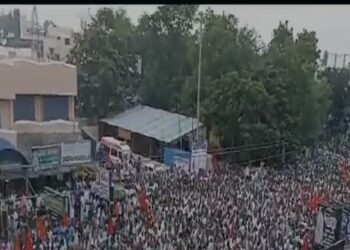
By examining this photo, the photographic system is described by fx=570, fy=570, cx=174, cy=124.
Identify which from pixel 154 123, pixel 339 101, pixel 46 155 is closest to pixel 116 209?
pixel 46 155

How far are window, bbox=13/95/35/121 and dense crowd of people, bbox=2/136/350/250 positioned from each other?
111 centimetres

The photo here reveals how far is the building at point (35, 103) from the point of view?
530 centimetres

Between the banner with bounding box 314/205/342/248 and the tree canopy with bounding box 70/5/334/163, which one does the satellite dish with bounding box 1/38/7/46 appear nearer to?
the tree canopy with bounding box 70/5/334/163

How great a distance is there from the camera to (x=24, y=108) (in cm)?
551

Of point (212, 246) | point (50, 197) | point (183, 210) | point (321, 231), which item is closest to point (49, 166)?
point (50, 197)

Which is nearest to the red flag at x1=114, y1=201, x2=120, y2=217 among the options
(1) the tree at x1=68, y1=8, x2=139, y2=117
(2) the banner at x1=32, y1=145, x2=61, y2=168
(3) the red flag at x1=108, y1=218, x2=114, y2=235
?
(3) the red flag at x1=108, y1=218, x2=114, y2=235

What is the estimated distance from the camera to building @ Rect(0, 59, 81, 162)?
17.4ft

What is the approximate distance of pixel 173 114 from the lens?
7.50 m

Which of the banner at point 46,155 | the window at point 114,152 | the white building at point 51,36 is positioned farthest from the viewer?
the white building at point 51,36

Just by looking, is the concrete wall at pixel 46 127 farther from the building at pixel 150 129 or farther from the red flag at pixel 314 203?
the red flag at pixel 314 203

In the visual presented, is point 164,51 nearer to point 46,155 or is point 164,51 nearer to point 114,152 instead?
point 114,152

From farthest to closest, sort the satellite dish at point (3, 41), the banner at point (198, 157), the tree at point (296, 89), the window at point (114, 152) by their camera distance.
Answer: the satellite dish at point (3, 41) → the tree at point (296, 89) → the window at point (114, 152) → the banner at point (198, 157)

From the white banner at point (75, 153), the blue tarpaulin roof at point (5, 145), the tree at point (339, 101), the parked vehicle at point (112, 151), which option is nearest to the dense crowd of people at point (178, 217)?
the white banner at point (75, 153)

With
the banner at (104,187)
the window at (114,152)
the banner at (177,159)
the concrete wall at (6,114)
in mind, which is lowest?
the window at (114,152)
